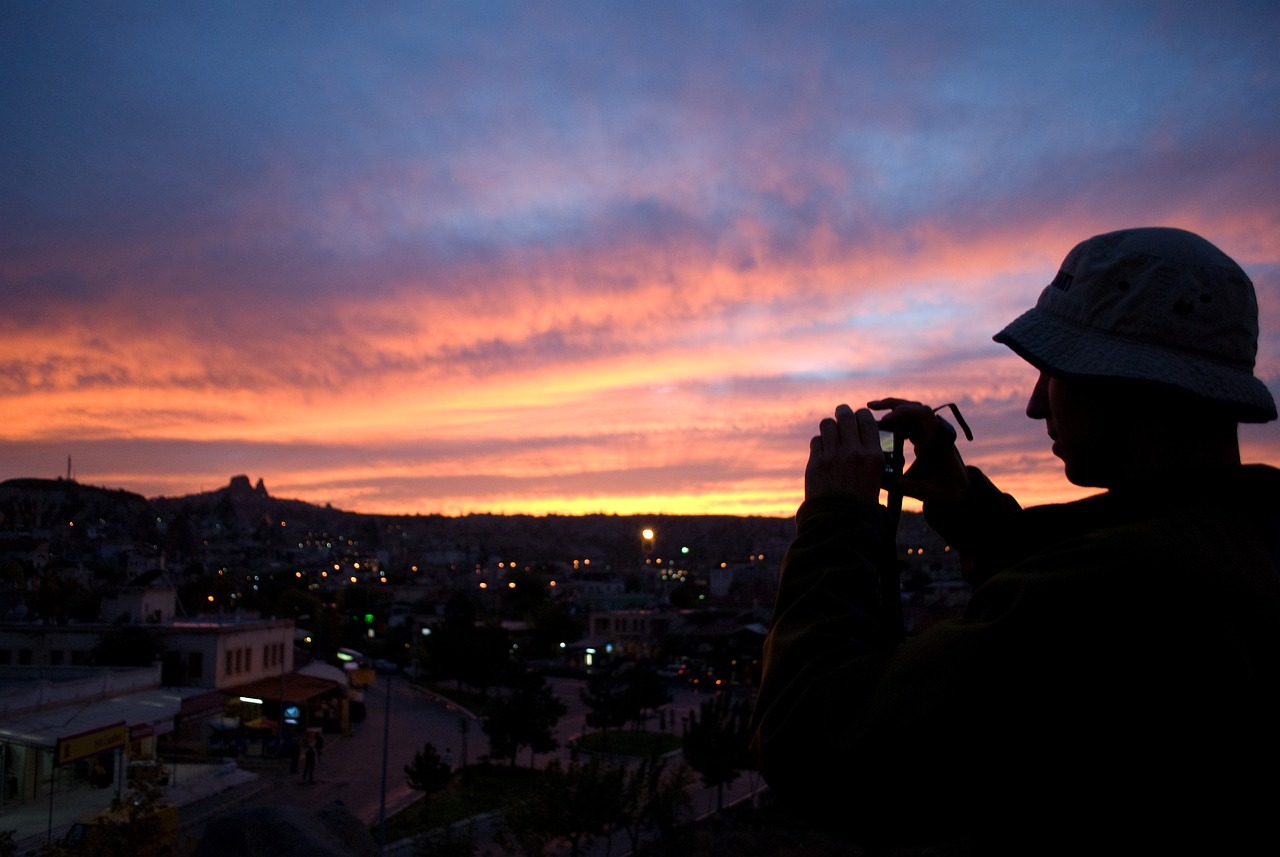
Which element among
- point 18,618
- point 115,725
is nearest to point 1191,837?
point 115,725

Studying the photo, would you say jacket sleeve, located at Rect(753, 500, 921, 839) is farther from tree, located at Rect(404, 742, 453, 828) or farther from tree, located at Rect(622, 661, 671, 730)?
tree, located at Rect(622, 661, 671, 730)

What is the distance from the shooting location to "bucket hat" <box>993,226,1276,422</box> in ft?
4.59

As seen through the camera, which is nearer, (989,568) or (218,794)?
(989,568)

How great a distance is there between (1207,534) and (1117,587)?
0.52 feet

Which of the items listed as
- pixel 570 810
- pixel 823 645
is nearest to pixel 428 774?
pixel 570 810

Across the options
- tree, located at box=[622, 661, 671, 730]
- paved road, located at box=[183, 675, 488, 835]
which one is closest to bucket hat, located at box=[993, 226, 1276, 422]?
paved road, located at box=[183, 675, 488, 835]

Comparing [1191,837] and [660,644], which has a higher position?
[1191,837]

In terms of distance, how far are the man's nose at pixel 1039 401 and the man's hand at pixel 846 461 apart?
0.27 m

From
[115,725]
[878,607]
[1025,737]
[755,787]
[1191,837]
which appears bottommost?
[755,787]

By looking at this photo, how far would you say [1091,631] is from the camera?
1177mm

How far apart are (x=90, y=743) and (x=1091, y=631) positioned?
25749 millimetres

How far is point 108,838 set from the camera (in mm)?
13492

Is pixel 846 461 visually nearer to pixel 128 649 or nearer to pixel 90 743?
pixel 90 743

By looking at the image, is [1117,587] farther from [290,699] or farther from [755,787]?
[290,699]
